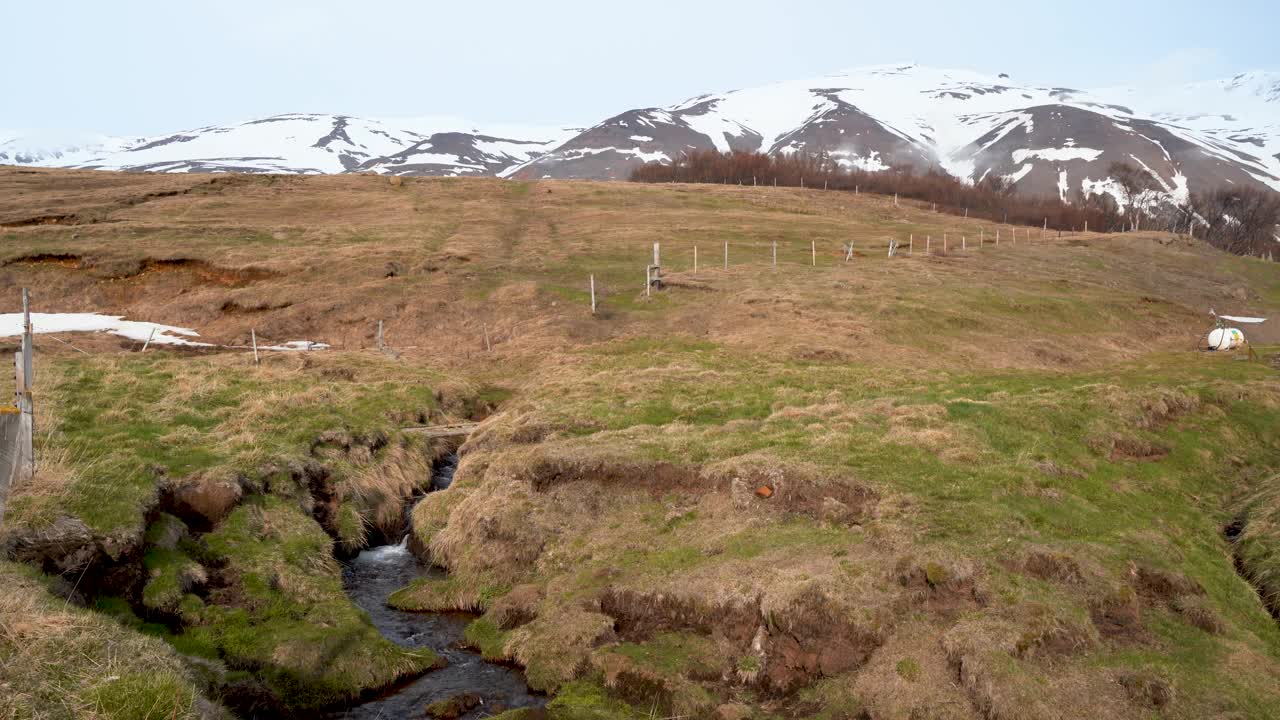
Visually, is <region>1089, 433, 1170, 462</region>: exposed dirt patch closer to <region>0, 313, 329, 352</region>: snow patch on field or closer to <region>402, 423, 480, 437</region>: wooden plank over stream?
<region>402, 423, 480, 437</region>: wooden plank over stream

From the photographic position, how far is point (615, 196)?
11006 cm

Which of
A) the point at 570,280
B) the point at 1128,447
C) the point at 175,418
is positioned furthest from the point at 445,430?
the point at 570,280

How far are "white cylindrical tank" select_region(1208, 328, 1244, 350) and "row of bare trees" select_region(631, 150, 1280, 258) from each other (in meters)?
95.2

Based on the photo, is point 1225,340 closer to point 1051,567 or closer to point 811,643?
point 1051,567

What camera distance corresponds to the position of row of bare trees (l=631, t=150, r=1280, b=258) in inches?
5212

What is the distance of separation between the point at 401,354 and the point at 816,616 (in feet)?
121

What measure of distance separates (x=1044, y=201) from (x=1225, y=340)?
140 meters

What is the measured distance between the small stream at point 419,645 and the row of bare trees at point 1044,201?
134 m

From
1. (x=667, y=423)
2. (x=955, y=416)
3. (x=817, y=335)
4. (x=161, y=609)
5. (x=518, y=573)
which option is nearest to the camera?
(x=161, y=609)

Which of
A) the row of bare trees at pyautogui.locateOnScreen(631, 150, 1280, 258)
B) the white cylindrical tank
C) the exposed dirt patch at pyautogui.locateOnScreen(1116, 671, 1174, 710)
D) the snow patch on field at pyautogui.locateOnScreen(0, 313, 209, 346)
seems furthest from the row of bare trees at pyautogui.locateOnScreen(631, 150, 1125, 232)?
the exposed dirt patch at pyautogui.locateOnScreen(1116, 671, 1174, 710)

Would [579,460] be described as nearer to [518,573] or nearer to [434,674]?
[518,573]

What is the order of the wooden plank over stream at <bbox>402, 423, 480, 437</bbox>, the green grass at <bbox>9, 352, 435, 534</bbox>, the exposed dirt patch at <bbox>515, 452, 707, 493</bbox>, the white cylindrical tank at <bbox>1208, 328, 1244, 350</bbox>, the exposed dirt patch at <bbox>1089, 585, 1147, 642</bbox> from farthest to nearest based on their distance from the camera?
the white cylindrical tank at <bbox>1208, 328, 1244, 350</bbox> → the wooden plank over stream at <bbox>402, 423, 480, 437</bbox> → the exposed dirt patch at <bbox>515, 452, 707, 493</bbox> → the green grass at <bbox>9, 352, 435, 534</bbox> → the exposed dirt patch at <bbox>1089, 585, 1147, 642</bbox>

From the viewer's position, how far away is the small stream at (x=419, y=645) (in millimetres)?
15227

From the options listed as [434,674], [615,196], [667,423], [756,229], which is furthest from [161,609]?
[615,196]
